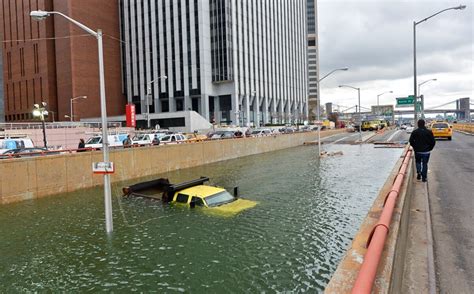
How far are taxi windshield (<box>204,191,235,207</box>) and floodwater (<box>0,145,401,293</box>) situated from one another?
0.54 metres

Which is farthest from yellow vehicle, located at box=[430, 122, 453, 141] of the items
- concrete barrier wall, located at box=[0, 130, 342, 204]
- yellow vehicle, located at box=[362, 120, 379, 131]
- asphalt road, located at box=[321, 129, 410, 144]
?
yellow vehicle, located at box=[362, 120, 379, 131]

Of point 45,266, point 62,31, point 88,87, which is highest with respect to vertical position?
point 62,31

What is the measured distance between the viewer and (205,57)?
86.5 metres

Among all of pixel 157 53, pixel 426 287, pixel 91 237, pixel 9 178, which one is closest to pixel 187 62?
pixel 157 53

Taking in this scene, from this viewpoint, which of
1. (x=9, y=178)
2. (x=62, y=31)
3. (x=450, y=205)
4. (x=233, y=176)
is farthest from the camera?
(x=62, y=31)

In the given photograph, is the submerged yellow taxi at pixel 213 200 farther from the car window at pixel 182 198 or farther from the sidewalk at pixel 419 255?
the sidewalk at pixel 419 255

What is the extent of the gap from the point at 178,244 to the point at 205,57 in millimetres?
79976

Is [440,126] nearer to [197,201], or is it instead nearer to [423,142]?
[423,142]

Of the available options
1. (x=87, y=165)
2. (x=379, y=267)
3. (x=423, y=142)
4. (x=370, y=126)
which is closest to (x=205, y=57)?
(x=370, y=126)

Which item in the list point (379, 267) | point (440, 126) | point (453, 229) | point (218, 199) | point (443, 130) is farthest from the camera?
point (440, 126)

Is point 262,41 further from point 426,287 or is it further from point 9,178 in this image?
point 426,287

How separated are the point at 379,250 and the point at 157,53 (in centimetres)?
9437

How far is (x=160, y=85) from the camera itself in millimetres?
94688

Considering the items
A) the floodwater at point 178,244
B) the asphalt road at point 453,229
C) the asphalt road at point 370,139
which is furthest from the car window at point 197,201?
the asphalt road at point 370,139
